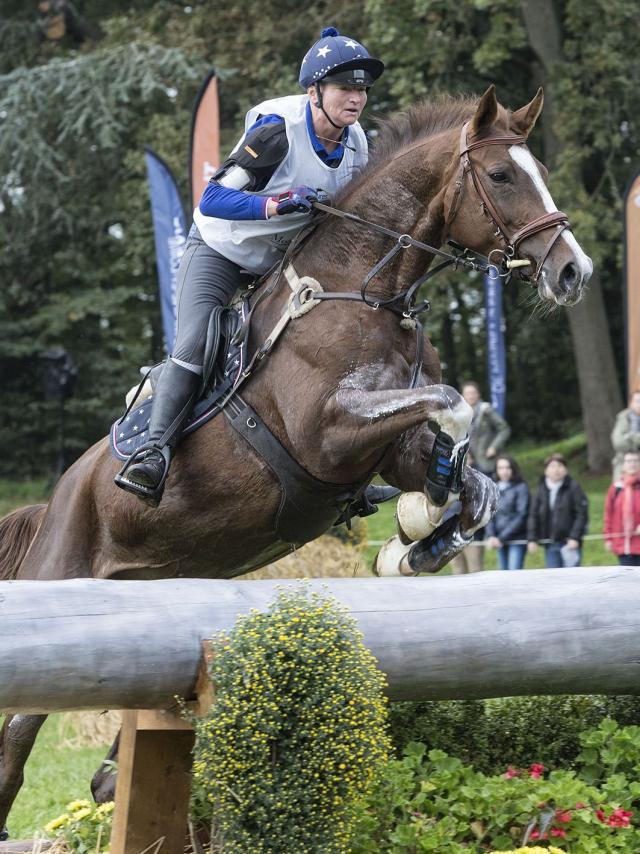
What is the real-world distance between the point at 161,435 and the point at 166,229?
9.81 m

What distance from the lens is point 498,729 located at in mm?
4898

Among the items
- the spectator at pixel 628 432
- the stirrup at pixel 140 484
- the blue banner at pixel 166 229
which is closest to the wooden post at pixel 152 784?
the stirrup at pixel 140 484

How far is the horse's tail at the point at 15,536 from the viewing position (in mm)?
6148

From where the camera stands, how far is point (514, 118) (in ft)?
16.8

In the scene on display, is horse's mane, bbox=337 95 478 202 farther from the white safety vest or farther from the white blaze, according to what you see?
the white blaze

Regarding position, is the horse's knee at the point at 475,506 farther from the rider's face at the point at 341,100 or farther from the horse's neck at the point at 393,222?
the rider's face at the point at 341,100

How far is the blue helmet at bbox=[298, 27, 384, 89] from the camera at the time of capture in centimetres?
513

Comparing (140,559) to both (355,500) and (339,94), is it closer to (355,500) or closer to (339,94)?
(355,500)

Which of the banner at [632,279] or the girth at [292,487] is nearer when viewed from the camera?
the girth at [292,487]

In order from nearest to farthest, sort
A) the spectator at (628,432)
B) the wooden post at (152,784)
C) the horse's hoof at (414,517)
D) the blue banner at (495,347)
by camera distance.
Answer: the wooden post at (152,784)
the horse's hoof at (414,517)
the spectator at (628,432)
the blue banner at (495,347)

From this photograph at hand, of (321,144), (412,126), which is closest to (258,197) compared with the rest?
(321,144)

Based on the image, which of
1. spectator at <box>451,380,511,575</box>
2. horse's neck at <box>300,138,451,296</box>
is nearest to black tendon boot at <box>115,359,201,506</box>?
horse's neck at <box>300,138,451,296</box>

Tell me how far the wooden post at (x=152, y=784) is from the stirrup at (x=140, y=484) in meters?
1.10

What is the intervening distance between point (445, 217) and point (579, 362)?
18.0 m
